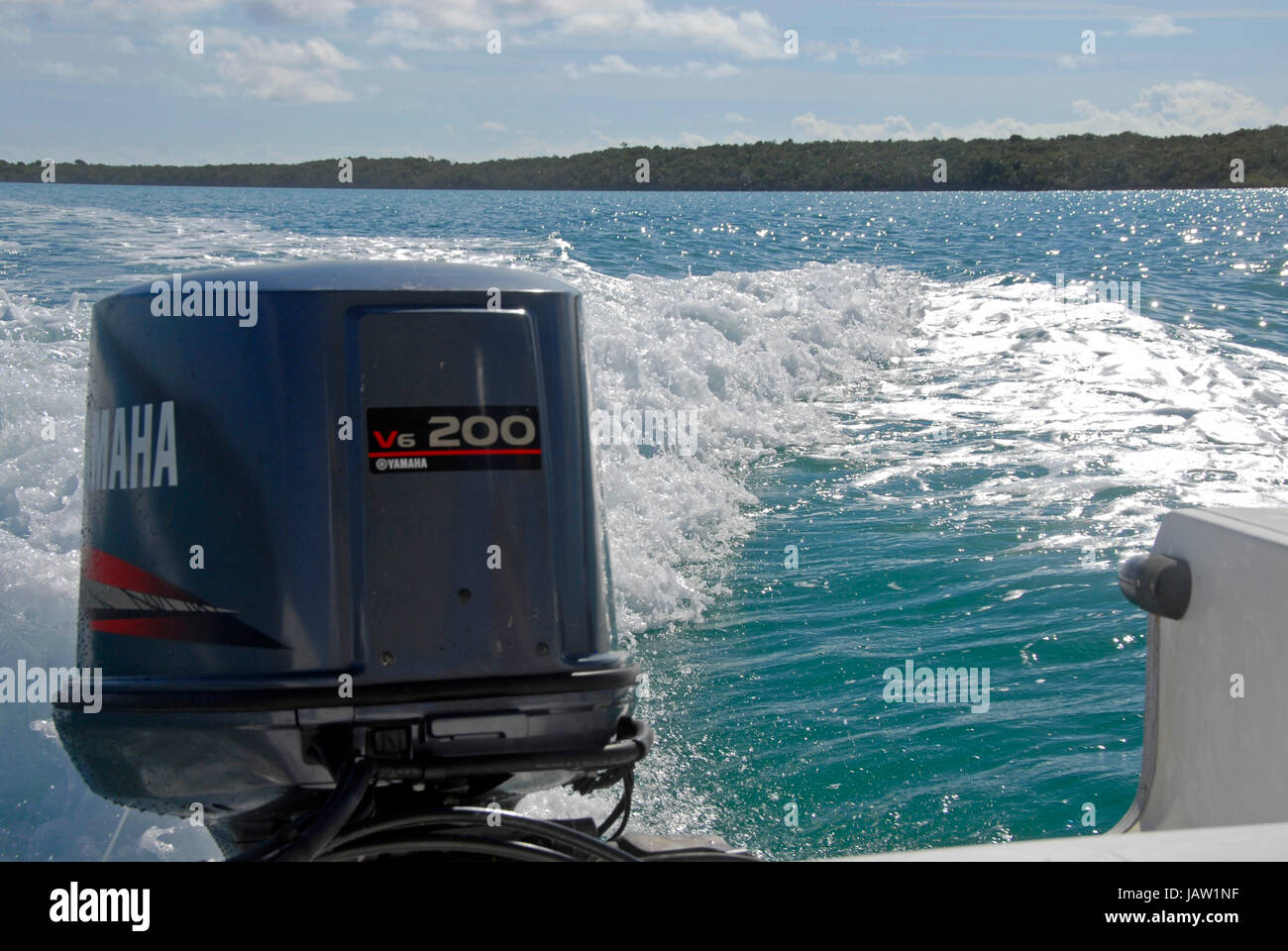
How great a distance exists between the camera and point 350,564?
1643 mm

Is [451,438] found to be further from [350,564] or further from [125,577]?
[125,577]

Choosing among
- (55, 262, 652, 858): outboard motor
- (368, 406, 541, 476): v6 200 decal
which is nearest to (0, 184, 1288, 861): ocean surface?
(55, 262, 652, 858): outboard motor

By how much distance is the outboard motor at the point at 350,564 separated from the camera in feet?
5.25

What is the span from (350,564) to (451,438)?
0.22m

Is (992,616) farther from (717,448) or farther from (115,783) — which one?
(115,783)

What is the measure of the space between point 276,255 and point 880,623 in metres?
5.89

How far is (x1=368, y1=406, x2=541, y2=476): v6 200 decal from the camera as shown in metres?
1.68

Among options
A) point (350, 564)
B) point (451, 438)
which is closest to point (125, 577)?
point (350, 564)

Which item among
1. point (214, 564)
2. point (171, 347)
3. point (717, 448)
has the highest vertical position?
point (171, 347)

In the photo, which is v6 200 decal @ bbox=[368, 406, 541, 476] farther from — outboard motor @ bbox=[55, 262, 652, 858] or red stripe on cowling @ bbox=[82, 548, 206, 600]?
red stripe on cowling @ bbox=[82, 548, 206, 600]

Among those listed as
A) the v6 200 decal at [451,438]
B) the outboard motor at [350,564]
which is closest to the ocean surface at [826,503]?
the outboard motor at [350,564]

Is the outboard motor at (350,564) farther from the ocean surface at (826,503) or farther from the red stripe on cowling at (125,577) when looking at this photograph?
the ocean surface at (826,503)

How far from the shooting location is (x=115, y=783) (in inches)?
65.7
